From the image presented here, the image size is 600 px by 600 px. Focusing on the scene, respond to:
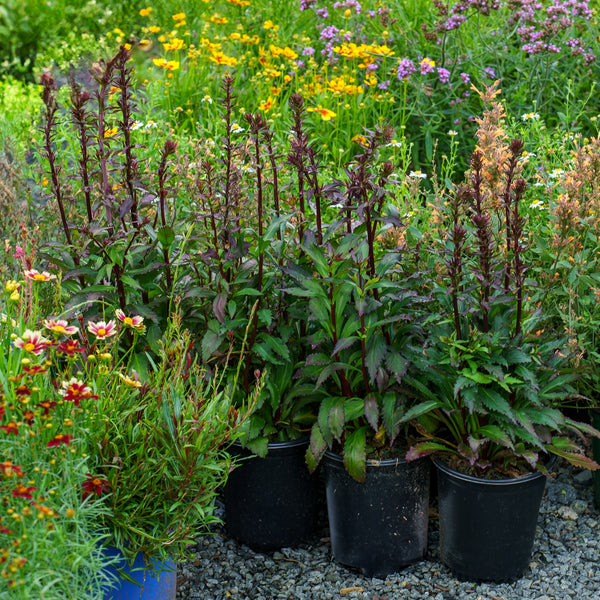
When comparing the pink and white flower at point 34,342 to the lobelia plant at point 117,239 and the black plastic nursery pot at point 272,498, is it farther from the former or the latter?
the black plastic nursery pot at point 272,498

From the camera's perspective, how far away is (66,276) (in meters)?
2.68

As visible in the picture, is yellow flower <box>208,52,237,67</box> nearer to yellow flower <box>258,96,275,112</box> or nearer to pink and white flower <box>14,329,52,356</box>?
yellow flower <box>258,96,275,112</box>

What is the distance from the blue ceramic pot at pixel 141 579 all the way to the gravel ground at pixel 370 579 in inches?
14.7

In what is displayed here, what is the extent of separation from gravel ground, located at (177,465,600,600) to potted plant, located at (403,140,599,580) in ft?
0.28

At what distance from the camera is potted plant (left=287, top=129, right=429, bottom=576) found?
266 centimetres

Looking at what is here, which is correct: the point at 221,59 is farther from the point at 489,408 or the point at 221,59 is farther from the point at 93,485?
the point at 93,485

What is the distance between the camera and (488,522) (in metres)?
2.74

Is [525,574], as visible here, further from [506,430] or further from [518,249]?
[518,249]

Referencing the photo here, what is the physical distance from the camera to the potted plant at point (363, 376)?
2.66m

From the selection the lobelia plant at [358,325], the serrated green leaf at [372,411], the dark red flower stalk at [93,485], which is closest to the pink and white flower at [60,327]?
the dark red flower stalk at [93,485]

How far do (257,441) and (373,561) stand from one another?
2.02ft

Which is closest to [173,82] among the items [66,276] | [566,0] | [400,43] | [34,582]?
[400,43]

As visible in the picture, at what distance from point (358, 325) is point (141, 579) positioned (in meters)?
1.07

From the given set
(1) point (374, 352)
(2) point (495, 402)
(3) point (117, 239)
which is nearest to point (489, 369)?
(2) point (495, 402)
